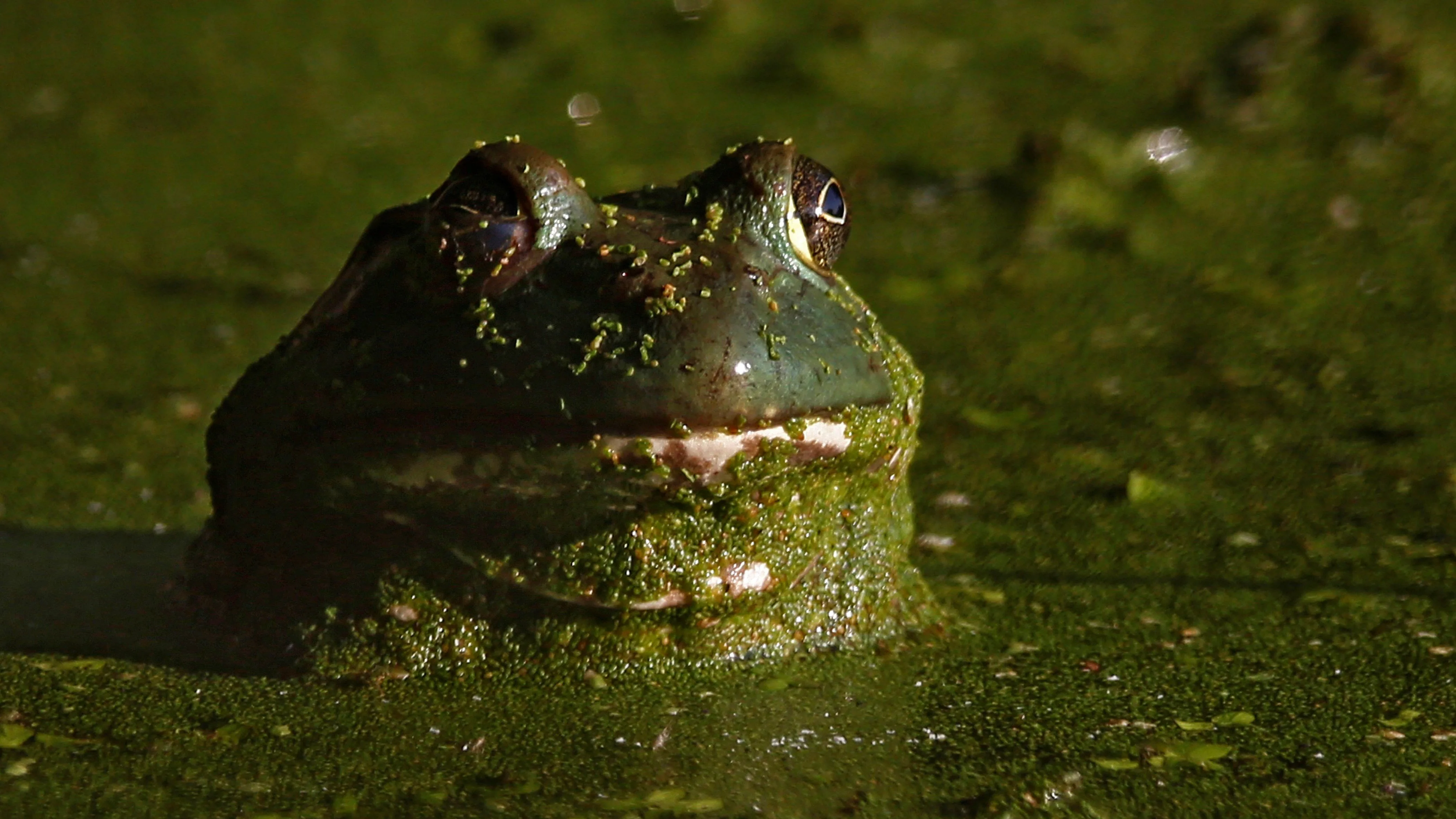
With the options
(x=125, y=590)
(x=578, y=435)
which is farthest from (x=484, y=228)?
(x=125, y=590)

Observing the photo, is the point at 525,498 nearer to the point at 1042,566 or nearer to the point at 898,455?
the point at 898,455

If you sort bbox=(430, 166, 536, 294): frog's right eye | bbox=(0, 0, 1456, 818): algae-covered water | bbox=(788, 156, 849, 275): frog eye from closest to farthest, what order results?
bbox=(0, 0, 1456, 818): algae-covered water < bbox=(430, 166, 536, 294): frog's right eye < bbox=(788, 156, 849, 275): frog eye

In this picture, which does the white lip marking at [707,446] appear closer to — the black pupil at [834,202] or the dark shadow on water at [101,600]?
Answer: the black pupil at [834,202]

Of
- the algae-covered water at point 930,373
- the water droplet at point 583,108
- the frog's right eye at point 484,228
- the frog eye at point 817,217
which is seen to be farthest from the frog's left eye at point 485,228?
the water droplet at point 583,108

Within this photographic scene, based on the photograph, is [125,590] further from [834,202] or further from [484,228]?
[834,202]

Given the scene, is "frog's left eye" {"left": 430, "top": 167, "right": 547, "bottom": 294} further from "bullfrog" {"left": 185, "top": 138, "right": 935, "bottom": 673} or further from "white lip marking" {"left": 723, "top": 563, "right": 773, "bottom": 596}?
"white lip marking" {"left": 723, "top": 563, "right": 773, "bottom": 596}

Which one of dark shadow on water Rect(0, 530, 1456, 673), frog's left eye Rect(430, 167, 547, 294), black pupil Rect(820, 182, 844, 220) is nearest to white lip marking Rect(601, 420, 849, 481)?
frog's left eye Rect(430, 167, 547, 294)
